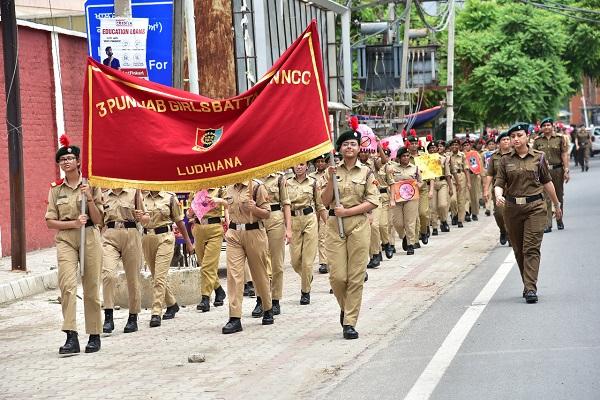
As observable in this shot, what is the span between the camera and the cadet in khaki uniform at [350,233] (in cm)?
1159

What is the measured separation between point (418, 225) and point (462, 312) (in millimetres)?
9295

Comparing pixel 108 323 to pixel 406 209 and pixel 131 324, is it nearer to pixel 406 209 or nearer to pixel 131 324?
pixel 131 324

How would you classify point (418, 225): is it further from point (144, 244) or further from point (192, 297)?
point (144, 244)

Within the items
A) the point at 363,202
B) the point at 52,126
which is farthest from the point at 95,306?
the point at 52,126

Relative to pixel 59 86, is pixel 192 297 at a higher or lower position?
lower

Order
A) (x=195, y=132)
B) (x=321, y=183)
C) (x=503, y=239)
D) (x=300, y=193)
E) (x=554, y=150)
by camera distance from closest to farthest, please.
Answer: (x=195, y=132) < (x=300, y=193) < (x=321, y=183) < (x=503, y=239) < (x=554, y=150)

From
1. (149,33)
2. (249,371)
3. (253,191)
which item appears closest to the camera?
(249,371)

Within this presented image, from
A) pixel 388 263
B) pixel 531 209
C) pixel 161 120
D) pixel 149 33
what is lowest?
pixel 388 263

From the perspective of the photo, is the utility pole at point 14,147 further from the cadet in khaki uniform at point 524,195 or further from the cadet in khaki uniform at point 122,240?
the cadet in khaki uniform at point 524,195

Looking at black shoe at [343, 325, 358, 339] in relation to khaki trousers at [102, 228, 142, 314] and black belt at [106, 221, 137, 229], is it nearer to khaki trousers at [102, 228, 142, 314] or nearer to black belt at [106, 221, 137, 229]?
khaki trousers at [102, 228, 142, 314]

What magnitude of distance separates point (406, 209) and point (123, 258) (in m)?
9.14

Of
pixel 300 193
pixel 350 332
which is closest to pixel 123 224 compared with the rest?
pixel 350 332

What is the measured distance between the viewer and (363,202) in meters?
11.7

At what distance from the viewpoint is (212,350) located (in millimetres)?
11398
